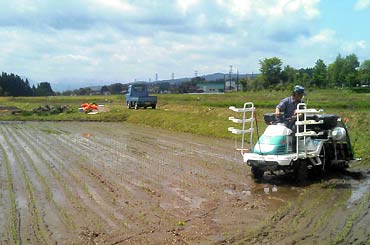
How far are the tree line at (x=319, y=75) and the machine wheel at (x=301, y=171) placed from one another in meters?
77.5

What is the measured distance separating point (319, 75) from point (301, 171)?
86.7m

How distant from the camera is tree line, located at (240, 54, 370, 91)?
87.4m

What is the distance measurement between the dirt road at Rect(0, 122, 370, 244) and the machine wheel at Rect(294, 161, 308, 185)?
24 cm

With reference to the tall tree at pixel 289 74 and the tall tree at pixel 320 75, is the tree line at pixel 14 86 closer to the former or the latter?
the tall tree at pixel 289 74

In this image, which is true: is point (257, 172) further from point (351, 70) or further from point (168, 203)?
point (351, 70)

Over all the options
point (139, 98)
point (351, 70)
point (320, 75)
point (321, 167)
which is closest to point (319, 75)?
point (320, 75)

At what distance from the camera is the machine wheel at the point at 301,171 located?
966cm

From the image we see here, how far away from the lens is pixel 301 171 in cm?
971

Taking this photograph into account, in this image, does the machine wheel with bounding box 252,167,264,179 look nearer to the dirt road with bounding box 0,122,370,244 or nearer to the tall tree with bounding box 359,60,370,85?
the dirt road with bounding box 0,122,370,244

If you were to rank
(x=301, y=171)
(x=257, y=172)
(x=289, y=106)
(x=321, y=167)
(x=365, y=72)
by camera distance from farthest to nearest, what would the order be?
(x=365, y=72)
(x=321, y=167)
(x=289, y=106)
(x=257, y=172)
(x=301, y=171)

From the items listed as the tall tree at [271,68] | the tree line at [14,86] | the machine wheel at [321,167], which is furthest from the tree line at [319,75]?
the machine wheel at [321,167]

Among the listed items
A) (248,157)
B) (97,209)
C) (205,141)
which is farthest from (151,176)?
(205,141)

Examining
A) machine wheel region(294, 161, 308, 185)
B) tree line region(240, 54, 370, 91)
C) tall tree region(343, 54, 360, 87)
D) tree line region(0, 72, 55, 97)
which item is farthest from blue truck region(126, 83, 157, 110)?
tree line region(0, 72, 55, 97)

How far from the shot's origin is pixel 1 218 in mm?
7094
